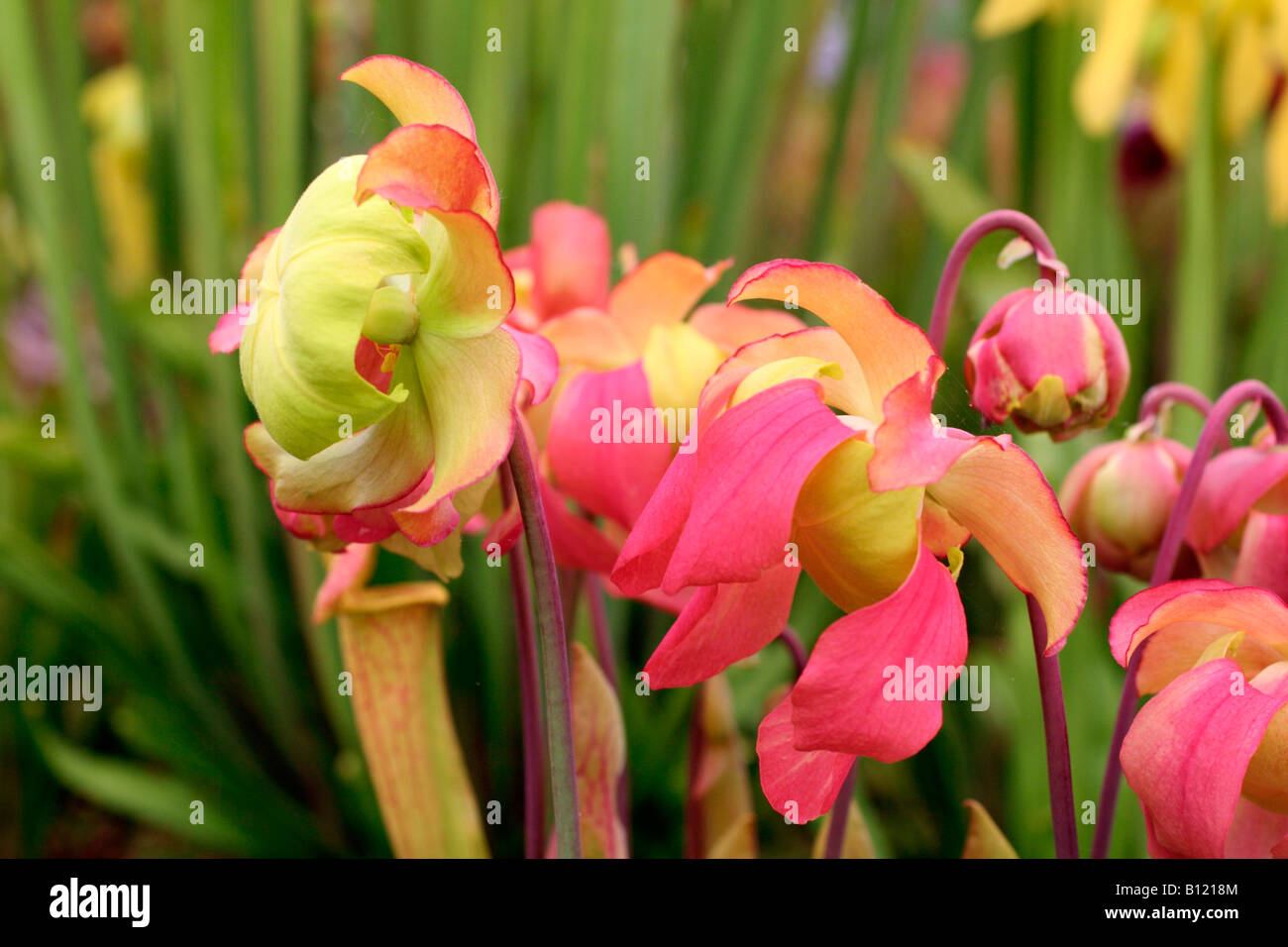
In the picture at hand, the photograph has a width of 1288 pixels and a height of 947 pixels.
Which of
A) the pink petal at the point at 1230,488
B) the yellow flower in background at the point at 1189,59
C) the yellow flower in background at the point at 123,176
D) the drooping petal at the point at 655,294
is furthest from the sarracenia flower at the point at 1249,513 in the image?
the yellow flower in background at the point at 123,176

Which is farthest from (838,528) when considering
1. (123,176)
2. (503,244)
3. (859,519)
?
(123,176)

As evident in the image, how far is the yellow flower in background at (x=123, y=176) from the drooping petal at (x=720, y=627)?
2.20 feet

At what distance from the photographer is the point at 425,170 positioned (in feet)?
0.49

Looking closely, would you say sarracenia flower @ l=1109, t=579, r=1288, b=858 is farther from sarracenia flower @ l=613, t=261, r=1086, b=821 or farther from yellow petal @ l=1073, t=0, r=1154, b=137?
yellow petal @ l=1073, t=0, r=1154, b=137

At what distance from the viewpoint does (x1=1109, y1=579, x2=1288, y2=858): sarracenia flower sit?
0.16 meters

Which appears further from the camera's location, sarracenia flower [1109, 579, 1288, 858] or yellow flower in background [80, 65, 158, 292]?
yellow flower in background [80, 65, 158, 292]

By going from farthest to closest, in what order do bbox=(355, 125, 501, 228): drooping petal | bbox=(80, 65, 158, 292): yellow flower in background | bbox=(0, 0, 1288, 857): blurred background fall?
1. bbox=(80, 65, 158, 292): yellow flower in background
2. bbox=(0, 0, 1288, 857): blurred background
3. bbox=(355, 125, 501, 228): drooping petal

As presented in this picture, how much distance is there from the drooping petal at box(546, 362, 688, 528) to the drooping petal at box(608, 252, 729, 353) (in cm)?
3

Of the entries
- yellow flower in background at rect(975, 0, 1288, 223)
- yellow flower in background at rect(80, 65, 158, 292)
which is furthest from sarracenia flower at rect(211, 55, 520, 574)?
yellow flower in background at rect(80, 65, 158, 292)

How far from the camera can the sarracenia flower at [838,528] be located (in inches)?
5.8

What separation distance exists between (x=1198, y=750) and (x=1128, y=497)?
0.20 feet

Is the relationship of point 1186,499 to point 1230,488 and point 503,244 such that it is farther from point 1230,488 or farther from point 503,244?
point 503,244

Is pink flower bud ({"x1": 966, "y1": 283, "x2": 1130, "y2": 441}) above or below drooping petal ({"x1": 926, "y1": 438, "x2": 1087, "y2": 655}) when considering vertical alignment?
above
